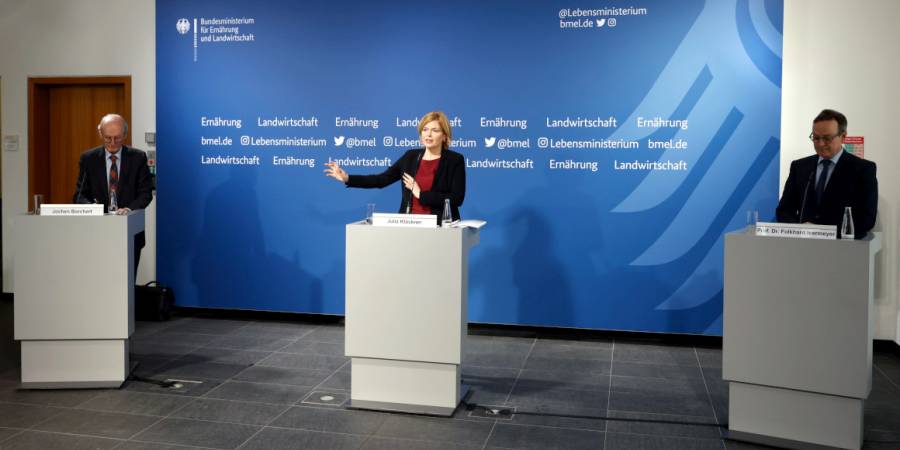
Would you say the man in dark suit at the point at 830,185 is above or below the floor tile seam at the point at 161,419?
above

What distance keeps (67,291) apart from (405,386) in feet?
6.75

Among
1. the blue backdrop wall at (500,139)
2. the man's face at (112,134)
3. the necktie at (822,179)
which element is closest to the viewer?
the necktie at (822,179)

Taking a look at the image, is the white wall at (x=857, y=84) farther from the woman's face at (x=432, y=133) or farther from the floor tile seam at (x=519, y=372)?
the woman's face at (x=432, y=133)

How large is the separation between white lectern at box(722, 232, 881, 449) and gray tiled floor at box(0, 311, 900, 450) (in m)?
0.25

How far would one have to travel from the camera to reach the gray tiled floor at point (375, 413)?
353 centimetres

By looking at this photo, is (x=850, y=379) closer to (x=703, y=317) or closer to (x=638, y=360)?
(x=638, y=360)

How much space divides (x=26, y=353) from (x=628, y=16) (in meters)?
4.66

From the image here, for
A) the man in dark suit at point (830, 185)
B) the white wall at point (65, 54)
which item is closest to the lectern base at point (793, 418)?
the man in dark suit at point (830, 185)

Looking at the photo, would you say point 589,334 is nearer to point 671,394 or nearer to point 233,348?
point 671,394

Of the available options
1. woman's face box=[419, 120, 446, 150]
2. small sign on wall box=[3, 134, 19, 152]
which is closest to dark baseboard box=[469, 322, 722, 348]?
woman's face box=[419, 120, 446, 150]

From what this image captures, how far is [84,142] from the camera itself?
707 cm

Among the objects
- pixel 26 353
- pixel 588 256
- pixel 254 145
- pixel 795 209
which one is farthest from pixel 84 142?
pixel 795 209

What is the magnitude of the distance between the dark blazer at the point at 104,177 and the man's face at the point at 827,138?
4161 mm

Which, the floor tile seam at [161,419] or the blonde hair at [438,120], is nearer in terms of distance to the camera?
the floor tile seam at [161,419]
